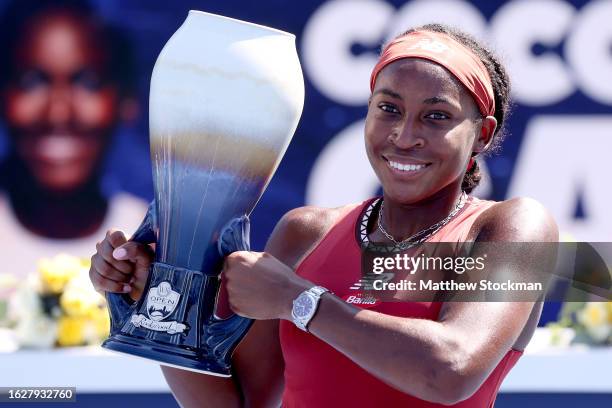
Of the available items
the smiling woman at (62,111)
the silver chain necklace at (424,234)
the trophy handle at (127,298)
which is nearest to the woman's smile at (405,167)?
the silver chain necklace at (424,234)

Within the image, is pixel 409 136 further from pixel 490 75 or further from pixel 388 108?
pixel 490 75

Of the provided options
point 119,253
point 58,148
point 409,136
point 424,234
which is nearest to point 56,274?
point 58,148

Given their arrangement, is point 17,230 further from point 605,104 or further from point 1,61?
point 605,104

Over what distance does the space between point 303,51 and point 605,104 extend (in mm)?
1212

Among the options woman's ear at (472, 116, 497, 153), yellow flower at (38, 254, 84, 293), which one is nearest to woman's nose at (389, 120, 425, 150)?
woman's ear at (472, 116, 497, 153)

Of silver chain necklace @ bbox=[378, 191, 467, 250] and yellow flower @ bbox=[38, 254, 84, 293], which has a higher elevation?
silver chain necklace @ bbox=[378, 191, 467, 250]

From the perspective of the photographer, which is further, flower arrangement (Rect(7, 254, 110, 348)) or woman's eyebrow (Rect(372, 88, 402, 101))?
flower arrangement (Rect(7, 254, 110, 348))

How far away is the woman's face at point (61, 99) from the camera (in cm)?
416

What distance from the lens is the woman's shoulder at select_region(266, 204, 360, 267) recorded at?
179cm

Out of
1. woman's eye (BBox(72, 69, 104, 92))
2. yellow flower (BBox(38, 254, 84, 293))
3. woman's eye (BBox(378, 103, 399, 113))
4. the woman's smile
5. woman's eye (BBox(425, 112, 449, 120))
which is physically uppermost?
woman's eye (BBox(425, 112, 449, 120))

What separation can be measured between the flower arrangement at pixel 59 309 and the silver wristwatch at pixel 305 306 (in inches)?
70.2

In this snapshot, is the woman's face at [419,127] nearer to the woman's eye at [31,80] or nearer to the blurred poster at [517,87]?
the blurred poster at [517,87]

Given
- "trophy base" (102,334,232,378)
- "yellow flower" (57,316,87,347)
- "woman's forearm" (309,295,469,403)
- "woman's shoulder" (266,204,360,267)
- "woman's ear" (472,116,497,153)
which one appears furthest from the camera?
"yellow flower" (57,316,87,347)

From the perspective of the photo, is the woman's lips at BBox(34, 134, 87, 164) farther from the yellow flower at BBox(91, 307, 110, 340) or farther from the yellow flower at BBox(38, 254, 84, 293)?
the yellow flower at BBox(91, 307, 110, 340)
